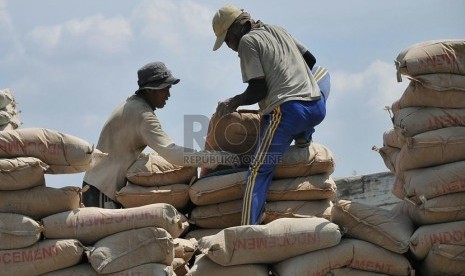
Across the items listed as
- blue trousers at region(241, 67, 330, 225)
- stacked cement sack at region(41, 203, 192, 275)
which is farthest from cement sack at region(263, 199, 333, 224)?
stacked cement sack at region(41, 203, 192, 275)

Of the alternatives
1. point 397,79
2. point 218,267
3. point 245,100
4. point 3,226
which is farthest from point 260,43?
point 3,226

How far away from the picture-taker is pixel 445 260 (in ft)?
17.7

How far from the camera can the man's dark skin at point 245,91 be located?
21.0ft

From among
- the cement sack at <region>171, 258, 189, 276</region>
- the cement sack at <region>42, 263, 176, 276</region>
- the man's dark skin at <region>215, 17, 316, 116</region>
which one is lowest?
the cement sack at <region>171, 258, 189, 276</region>

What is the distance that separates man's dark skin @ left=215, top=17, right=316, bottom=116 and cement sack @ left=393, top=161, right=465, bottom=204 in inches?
52.3

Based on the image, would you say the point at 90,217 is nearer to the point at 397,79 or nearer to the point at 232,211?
the point at 232,211

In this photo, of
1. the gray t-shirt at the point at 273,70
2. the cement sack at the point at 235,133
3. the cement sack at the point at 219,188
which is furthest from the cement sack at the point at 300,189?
the gray t-shirt at the point at 273,70

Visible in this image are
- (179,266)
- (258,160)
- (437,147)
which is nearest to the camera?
(437,147)

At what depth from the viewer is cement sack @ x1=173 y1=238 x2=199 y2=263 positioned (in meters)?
5.85

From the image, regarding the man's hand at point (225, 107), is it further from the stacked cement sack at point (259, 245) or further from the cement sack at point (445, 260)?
the cement sack at point (445, 260)

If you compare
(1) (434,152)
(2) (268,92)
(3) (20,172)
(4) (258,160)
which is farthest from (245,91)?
(3) (20,172)

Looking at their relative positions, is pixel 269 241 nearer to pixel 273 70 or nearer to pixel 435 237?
pixel 435 237

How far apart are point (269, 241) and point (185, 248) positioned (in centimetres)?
77

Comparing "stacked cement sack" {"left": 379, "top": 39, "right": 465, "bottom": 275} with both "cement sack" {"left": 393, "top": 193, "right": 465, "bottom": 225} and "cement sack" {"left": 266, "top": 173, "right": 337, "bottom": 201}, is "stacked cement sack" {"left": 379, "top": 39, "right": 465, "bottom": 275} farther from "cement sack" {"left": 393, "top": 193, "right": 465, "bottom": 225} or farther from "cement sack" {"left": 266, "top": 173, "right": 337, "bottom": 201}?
"cement sack" {"left": 266, "top": 173, "right": 337, "bottom": 201}
